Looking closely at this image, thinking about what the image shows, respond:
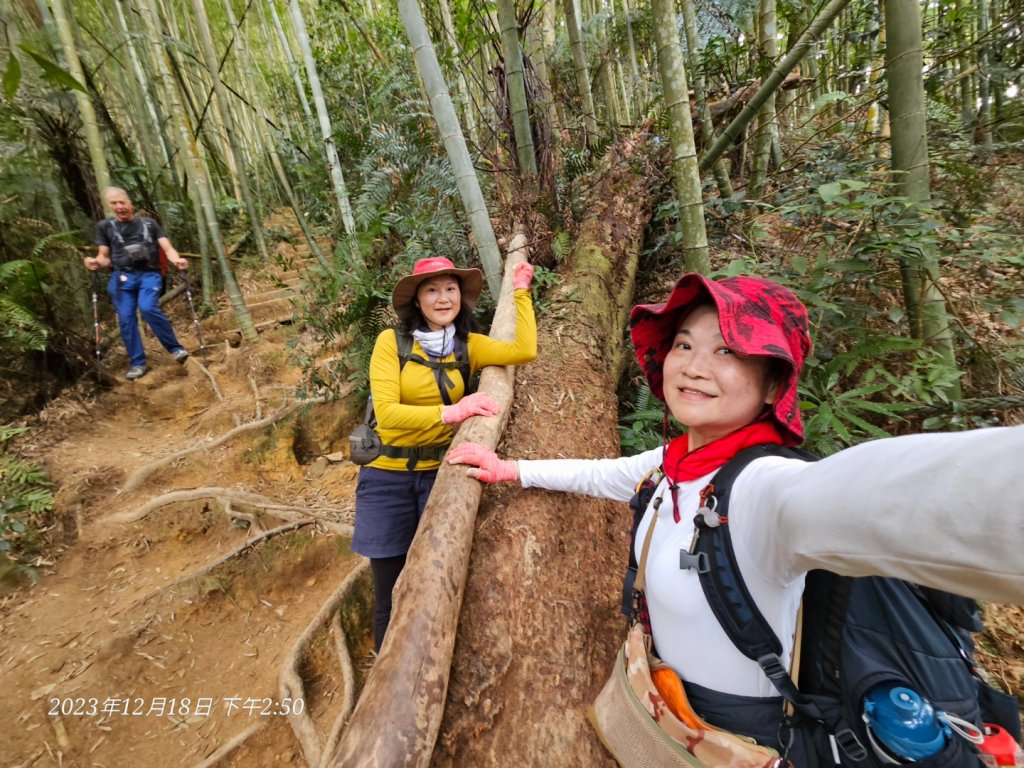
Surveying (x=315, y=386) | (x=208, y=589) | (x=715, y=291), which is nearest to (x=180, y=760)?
(x=208, y=589)

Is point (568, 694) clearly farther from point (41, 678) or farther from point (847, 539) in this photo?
point (41, 678)

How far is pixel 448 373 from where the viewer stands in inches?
111

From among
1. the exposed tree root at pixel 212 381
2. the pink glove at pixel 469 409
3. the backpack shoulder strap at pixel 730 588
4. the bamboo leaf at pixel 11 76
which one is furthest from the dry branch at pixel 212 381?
the backpack shoulder strap at pixel 730 588

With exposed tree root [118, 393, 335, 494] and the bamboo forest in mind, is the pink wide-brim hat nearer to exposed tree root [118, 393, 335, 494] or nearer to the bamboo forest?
the bamboo forest

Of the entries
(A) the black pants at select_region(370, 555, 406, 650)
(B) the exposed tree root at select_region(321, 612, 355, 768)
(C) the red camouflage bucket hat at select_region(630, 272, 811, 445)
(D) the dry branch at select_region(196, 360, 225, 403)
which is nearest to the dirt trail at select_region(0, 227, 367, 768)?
(B) the exposed tree root at select_region(321, 612, 355, 768)

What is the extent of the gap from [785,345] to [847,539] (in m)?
0.58

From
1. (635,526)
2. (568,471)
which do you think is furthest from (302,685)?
(635,526)

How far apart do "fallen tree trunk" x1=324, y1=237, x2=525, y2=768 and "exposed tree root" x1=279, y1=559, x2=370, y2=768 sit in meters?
1.64

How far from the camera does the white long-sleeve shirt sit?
56 centimetres

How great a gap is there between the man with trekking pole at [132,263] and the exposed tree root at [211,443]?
6.54ft

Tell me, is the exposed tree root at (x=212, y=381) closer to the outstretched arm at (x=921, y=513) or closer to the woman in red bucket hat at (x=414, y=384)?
the woman in red bucket hat at (x=414, y=384)

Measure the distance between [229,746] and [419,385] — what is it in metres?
2.61

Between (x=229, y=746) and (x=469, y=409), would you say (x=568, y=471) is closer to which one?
(x=469, y=409)

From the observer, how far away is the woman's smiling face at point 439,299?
2.75 meters
